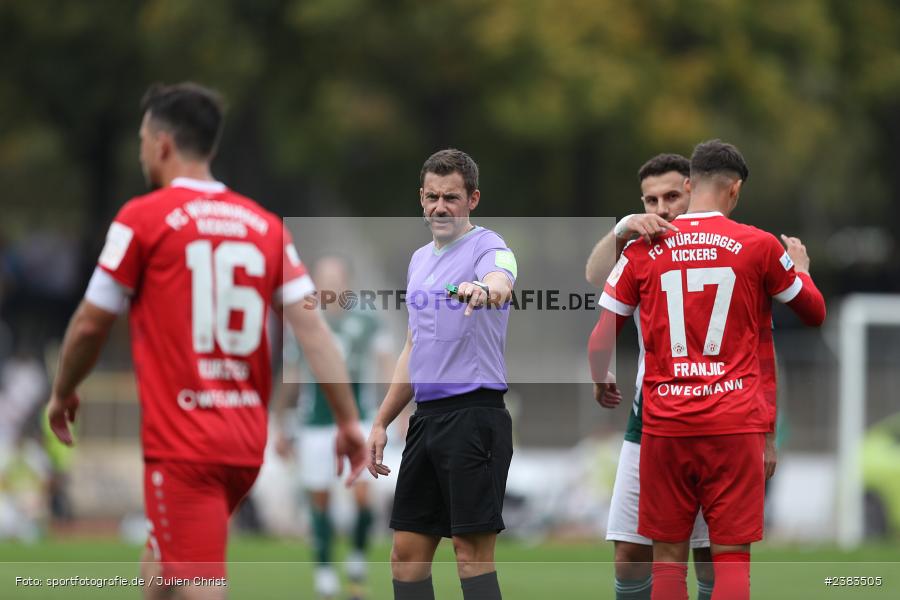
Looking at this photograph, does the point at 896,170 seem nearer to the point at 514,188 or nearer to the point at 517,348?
the point at 514,188

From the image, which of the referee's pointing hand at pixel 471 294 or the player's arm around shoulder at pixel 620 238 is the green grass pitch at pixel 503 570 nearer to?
the player's arm around shoulder at pixel 620 238

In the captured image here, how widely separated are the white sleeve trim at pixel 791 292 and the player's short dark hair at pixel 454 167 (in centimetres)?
151

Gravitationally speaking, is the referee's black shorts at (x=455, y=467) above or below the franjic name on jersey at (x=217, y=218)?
below

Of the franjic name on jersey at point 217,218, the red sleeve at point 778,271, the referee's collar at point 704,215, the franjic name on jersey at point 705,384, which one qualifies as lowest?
the franjic name on jersey at point 705,384

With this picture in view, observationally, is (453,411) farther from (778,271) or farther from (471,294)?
(778,271)

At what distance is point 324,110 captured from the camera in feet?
77.7

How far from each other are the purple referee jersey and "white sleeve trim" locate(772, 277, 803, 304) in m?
1.24

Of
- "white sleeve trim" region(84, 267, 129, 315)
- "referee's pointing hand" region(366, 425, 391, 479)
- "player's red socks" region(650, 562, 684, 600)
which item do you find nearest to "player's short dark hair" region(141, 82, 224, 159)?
"white sleeve trim" region(84, 267, 129, 315)

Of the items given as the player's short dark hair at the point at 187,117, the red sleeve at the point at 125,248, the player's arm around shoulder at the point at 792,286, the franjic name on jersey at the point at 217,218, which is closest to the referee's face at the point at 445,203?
the franjic name on jersey at the point at 217,218

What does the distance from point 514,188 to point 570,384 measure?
746cm

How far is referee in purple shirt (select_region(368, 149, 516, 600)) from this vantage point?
6.46m

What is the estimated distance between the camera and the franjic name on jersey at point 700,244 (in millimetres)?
6273

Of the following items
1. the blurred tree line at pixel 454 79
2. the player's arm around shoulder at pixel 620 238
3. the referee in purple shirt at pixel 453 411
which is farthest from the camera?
the blurred tree line at pixel 454 79

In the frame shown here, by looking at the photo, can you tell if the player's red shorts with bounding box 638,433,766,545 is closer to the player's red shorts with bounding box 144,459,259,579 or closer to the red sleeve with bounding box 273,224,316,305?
the red sleeve with bounding box 273,224,316,305
